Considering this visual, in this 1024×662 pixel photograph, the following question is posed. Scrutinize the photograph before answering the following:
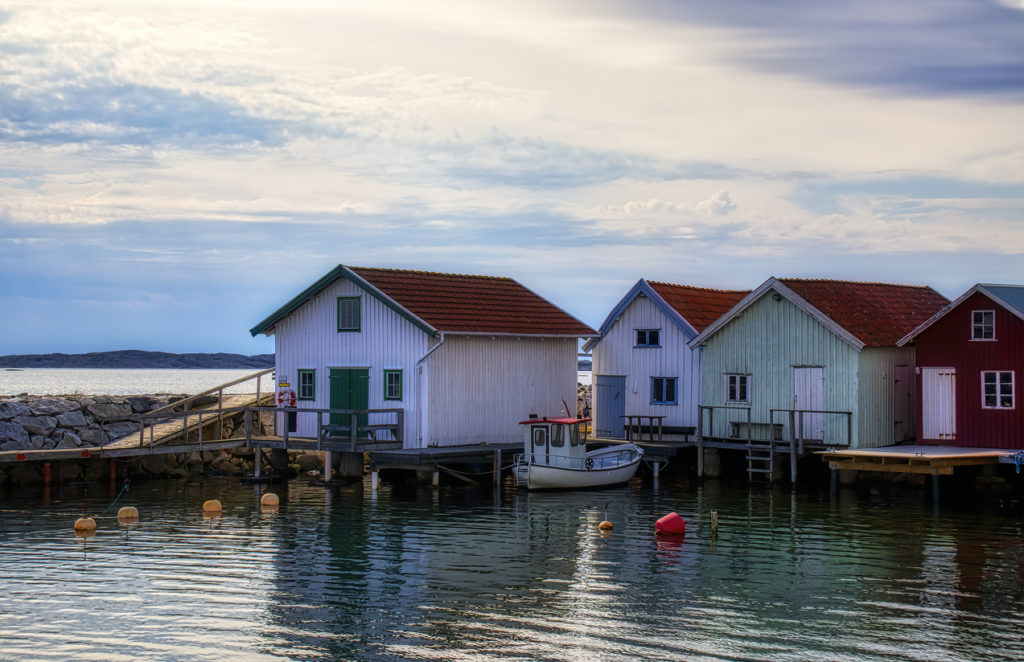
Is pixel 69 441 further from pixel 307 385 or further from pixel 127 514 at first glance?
pixel 127 514

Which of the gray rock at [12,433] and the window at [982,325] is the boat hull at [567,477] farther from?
the gray rock at [12,433]

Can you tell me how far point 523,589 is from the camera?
21719 mm

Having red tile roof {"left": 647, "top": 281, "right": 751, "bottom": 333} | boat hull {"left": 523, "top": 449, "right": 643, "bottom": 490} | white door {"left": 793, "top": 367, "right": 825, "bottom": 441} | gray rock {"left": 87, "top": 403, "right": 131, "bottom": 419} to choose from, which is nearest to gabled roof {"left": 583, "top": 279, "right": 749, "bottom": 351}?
red tile roof {"left": 647, "top": 281, "right": 751, "bottom": 333}

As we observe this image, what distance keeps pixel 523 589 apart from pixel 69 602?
8.14 meters

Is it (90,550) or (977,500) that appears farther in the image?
(977,500)

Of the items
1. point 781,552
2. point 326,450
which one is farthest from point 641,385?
point 781,552

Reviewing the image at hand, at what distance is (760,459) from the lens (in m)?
38.0

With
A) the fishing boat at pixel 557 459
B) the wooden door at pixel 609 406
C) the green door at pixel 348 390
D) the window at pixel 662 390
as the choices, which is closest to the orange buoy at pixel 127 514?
the green door at pixel 348 390

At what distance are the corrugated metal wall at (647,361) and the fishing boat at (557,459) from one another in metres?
5.53

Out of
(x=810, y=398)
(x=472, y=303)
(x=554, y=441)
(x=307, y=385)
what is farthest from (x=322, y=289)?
(x=810, y=398)

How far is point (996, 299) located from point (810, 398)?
6.45 meters

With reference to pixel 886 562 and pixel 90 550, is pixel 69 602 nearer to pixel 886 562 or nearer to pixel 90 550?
pixel 90 550

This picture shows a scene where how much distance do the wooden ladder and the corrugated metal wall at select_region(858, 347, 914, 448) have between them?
2.93 metres

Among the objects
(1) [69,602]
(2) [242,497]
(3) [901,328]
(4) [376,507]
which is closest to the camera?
(1) [69,602]
